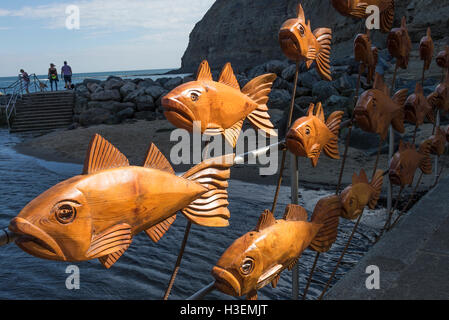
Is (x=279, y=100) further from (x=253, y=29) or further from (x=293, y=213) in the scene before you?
(x=253, y=29)

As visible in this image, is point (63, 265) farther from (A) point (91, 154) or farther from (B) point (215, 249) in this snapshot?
(A) point (91, 154)

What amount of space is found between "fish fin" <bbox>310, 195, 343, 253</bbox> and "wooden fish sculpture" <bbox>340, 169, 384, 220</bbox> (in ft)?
0.19

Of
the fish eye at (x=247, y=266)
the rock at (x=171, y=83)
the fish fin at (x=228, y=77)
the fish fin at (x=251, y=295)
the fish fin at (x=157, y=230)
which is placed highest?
the rock at (x=171, y=83)

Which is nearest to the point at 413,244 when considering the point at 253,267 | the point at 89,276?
the point at 253,267

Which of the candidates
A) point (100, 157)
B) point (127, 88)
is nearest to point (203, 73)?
point (100, 157)

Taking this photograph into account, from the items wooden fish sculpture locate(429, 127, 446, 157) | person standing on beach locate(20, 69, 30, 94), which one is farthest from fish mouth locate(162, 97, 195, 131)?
person standing on beach locate(20, 69, 30, 94)

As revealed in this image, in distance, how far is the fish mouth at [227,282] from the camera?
2.97 ft

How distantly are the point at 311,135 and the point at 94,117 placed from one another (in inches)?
581

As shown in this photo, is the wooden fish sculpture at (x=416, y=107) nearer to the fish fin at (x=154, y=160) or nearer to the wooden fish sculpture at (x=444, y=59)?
the wooden fish sculpture at (x=444, y=59)

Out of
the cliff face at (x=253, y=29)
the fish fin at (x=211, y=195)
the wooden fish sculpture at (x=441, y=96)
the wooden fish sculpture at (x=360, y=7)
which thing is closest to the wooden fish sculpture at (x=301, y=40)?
the wooden fish sculpture at (x=360, y=7)

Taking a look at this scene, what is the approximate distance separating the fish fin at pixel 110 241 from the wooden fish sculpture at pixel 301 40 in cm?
71

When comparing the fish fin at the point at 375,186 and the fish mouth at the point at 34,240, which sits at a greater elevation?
the fish mouth at the point at 34,240

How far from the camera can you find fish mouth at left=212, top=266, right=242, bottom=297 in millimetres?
906
